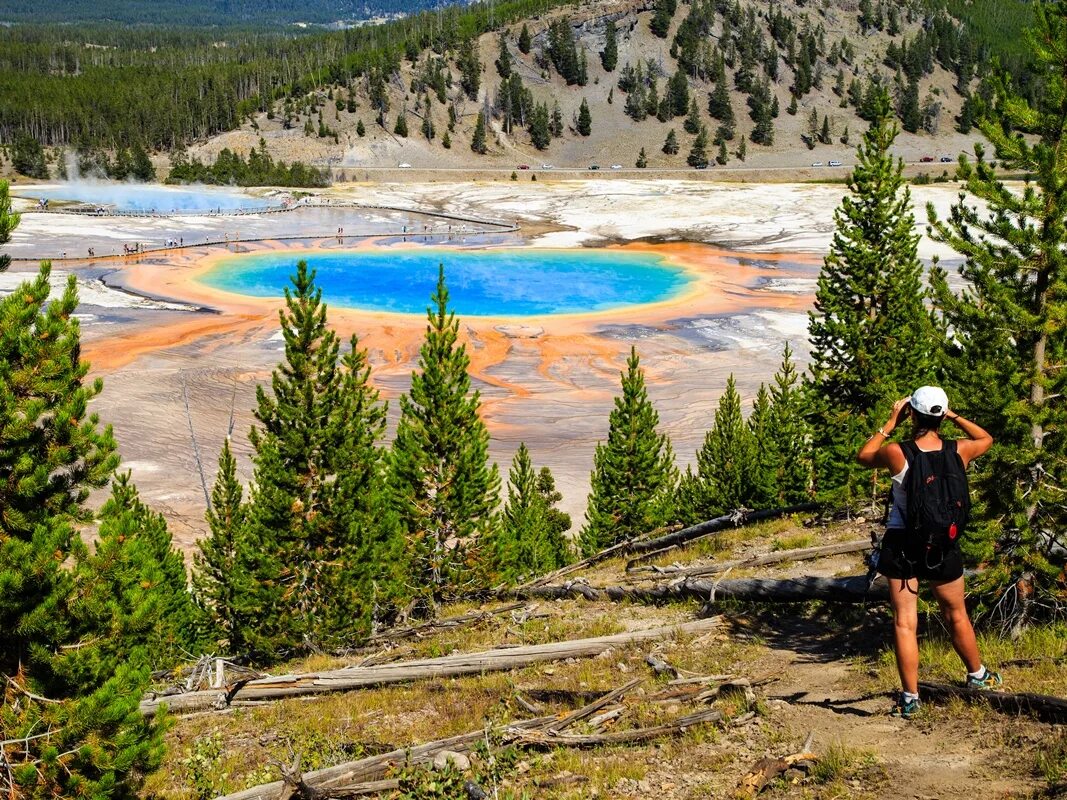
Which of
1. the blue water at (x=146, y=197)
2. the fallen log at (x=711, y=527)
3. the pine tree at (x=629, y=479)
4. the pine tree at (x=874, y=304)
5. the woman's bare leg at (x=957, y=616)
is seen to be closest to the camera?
the woman's bare leg at (x=957, y=616)

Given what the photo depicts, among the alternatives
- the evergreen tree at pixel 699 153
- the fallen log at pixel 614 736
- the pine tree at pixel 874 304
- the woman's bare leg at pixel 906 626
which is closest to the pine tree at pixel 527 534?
the pine tree at pixel 874 304

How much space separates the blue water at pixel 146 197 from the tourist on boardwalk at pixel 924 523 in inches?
4610

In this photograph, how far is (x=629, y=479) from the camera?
115 feet

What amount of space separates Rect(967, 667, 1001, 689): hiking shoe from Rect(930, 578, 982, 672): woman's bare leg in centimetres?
8

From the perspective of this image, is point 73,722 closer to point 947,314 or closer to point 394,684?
point 394,684

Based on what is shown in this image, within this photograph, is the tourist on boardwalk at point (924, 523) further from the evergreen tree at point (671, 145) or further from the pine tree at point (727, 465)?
the evergreen tree at point (671, 145)

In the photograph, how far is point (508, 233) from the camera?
341 feet

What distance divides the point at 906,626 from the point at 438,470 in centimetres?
2208

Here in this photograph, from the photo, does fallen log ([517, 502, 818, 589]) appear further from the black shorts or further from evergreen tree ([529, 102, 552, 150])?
evergreen tree ([529, 102, 552, 150])

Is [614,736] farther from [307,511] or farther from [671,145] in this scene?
[671,145]

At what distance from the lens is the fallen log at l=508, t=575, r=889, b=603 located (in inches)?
476

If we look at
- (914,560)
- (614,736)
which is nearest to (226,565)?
(614,736)

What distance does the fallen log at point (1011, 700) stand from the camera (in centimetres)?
789

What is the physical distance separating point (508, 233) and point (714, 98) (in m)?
113
